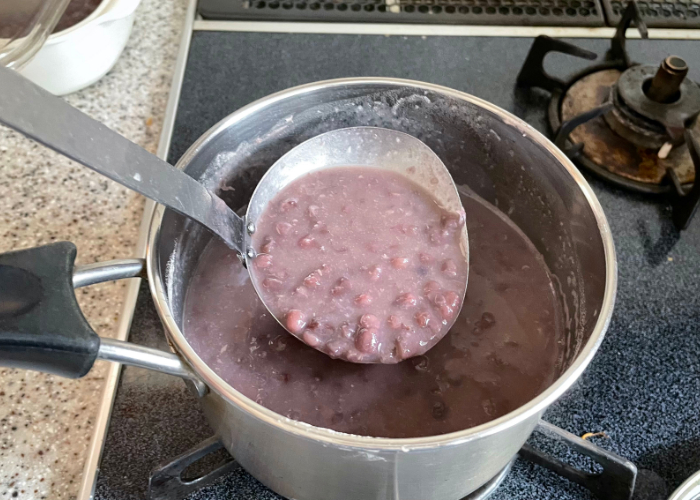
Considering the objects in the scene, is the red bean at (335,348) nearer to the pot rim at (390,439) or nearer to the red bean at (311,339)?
the red bean at (311,339)

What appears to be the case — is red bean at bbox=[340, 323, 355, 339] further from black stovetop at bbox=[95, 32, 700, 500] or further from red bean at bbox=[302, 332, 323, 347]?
black stovetop at bbox=[95, 32, 700, 500]

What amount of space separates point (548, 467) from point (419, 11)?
953 mm

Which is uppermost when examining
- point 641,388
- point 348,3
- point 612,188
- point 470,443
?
point 348,3

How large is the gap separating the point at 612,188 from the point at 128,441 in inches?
34.9

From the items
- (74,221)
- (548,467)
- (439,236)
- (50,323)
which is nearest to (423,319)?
(439,236)

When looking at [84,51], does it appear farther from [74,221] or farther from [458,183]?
[458,183]

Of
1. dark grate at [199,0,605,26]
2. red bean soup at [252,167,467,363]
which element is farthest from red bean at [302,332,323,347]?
dark grate at [199,0,605,26]

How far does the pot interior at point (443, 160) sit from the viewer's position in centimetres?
78

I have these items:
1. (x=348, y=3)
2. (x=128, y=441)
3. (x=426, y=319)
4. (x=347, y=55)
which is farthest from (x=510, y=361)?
(x=348, y=3)

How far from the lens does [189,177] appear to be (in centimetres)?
67

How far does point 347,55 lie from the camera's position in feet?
3.88

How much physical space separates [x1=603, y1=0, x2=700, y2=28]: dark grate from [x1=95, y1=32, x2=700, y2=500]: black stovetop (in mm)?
57

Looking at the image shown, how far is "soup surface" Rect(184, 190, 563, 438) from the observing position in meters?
0.75

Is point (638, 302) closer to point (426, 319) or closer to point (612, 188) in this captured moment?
point (612, 188)
